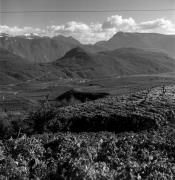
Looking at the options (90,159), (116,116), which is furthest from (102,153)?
(116,116)

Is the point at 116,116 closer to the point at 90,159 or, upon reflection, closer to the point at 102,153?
the point at 102,153

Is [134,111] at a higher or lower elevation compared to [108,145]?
higher

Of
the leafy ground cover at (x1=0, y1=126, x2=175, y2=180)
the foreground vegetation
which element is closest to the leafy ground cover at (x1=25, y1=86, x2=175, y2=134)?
the foreground vegetation

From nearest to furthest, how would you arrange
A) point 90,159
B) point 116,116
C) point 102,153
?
point 90,159, point 102,153, point 116,116

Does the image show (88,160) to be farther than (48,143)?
No

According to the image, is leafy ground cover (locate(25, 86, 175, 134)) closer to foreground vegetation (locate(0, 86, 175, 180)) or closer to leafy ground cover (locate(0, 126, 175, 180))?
foreground vegetation (locate(0, 86, 175, 180))

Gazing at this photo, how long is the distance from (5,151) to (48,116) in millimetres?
17004

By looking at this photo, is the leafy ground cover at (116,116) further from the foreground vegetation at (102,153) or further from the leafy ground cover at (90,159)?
the leafy ground cover at (90,159)

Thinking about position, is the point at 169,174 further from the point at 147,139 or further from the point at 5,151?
the point at 5,151

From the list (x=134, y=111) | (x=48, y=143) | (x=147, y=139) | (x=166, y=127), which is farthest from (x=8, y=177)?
(x=134, y=111)

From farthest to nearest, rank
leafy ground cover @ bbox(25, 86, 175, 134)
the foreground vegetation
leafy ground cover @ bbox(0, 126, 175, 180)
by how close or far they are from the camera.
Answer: leafy ground cover @ bbox(25, 86, 175, 134) < the foreground vegetation < leafy ground cover @ bbox(0, 126, 175, 180)

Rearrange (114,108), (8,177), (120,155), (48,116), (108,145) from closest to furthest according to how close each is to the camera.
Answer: (8,177) → (120,155) → (108,145) → (114,108) → (48,116)

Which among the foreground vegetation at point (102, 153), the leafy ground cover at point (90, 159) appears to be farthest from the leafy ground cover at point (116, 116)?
the leafy ground cover at point (90, 159)

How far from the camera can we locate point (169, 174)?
1329 cm
